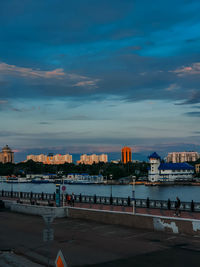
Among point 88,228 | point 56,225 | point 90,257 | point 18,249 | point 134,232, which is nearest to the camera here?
point 90,257

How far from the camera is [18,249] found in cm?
1912

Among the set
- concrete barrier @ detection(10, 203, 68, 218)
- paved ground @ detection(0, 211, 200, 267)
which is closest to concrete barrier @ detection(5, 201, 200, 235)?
concrete barrier @ detection(10, 203, 68, 218)

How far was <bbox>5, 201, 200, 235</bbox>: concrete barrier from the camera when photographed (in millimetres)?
21391

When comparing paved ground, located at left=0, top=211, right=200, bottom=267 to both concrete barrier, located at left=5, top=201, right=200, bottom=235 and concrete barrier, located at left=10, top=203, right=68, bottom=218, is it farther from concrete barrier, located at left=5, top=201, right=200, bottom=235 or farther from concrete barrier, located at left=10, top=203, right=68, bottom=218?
concrete barrier, located at left=10, top=203, right=68, bottom=218

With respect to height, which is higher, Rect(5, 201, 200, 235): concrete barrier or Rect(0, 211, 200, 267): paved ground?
Rect(5, 201, 200, 235): concrete barrier

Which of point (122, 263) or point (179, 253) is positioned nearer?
point (122, 263)

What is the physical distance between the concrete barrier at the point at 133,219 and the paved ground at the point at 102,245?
1.83ft

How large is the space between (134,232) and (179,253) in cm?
621

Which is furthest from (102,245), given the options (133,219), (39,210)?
(39,210)

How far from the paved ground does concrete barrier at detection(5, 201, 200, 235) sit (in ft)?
1.83

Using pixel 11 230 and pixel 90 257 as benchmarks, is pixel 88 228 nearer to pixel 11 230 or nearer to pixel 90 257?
pixel 11 230

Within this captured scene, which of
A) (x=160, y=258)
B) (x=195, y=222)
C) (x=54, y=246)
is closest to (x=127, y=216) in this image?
(x=195, y=222)

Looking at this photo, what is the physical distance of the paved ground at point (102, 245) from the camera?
16156mm

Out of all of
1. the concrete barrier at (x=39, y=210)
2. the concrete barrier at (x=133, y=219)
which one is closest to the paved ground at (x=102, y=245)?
the concrete barrier at (x=133, y=219)
